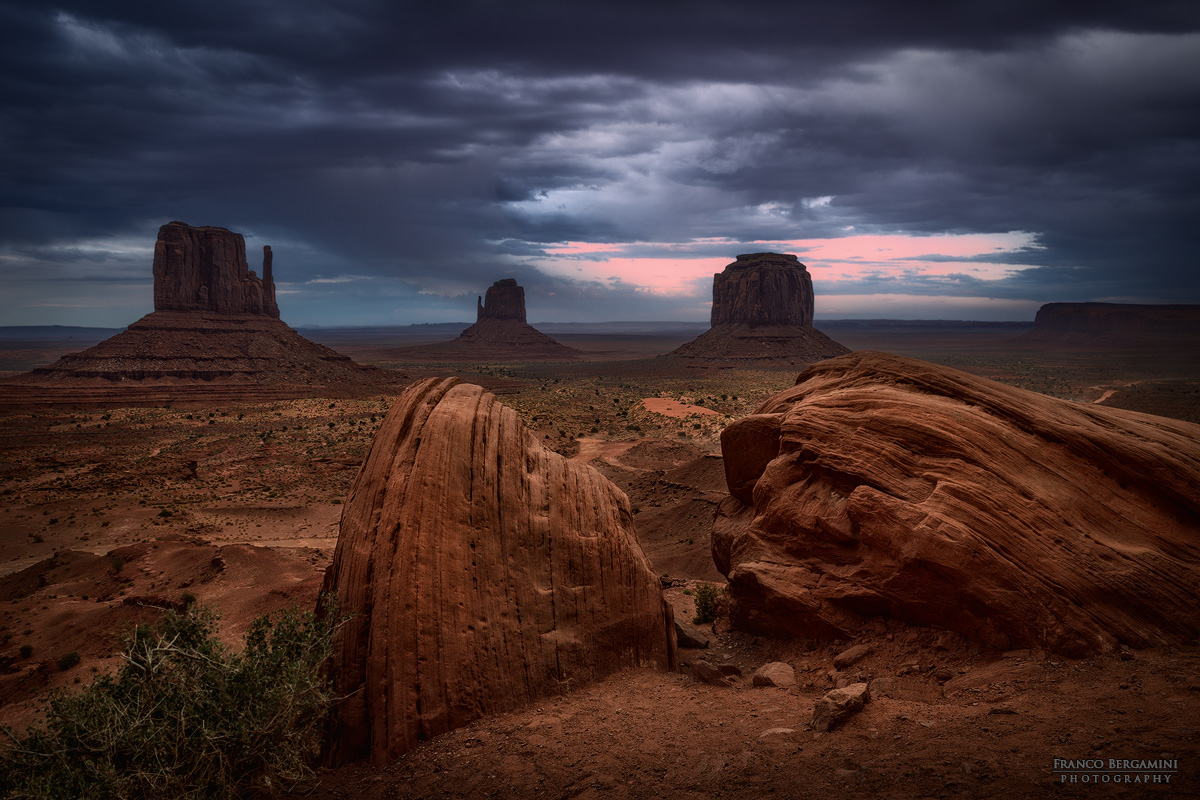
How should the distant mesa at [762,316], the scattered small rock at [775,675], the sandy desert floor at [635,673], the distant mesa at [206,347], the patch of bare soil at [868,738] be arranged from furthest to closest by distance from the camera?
1. the distant mesa at [762,316]
2. the distant mesa at [206,347]
3. the scattered small rock at [775,675]
4. the sandy desert floor at [635,673]
5. the patch of bare soil at [868,738]

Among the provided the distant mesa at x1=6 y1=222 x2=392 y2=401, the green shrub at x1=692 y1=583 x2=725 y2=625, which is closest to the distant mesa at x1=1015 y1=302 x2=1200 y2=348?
the green shrub at x1=692 y1=583 x2=725 y2=625

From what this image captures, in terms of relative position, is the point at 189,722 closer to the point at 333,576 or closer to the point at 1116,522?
the point at 333,576

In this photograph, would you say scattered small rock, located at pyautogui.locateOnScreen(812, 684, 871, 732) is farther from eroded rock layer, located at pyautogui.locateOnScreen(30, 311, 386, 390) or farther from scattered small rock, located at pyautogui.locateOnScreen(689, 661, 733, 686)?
eroded rock layer, located at pyautogui.locateOnScreen(30, 311, 386, 390)

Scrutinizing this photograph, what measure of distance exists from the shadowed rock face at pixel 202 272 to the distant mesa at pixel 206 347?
15cm

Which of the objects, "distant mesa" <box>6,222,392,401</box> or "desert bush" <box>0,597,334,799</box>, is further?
"distant mesa" <box>6,222,392,401</box>

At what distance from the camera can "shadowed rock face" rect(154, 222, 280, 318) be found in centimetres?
10506

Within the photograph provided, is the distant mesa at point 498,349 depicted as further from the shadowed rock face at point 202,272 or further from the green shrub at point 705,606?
the green shrub at point 705,606

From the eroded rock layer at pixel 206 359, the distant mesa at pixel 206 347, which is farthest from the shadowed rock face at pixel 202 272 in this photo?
the eroded rock layer at pixel 206 359

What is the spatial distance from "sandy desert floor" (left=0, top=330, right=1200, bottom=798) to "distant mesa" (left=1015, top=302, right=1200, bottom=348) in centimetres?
203

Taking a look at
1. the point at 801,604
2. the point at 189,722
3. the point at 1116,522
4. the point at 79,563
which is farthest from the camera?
the point at 79,563

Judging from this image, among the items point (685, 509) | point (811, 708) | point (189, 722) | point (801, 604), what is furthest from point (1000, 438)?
point (685, 509)

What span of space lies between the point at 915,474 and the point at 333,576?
10.1 m

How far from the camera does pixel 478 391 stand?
1382 centimetres

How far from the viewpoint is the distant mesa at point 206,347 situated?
86.3 meters
